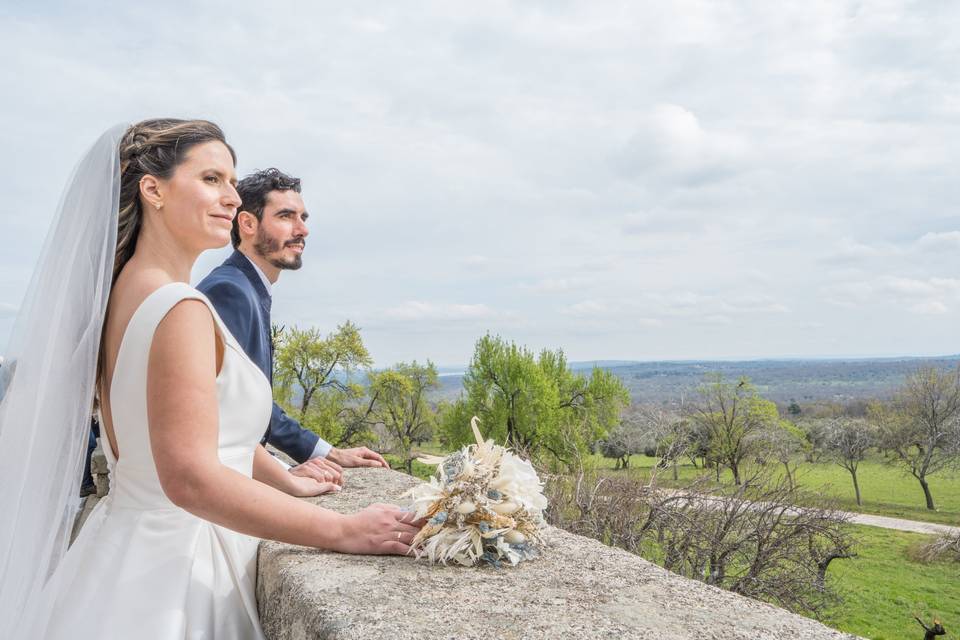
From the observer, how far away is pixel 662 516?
1531 centimetres

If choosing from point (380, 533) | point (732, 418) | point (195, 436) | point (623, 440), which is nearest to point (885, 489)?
point (732, 418)

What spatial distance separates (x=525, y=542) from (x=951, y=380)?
61660 mm

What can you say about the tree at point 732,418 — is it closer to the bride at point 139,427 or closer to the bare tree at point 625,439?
the bare tree at point 625,439

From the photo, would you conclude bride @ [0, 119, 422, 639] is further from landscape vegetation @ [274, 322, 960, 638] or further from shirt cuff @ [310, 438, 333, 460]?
landscape vegetation @ [274, 322, 960, 638]

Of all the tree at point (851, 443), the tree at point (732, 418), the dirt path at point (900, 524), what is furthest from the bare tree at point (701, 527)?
the tree at point (851, 443)

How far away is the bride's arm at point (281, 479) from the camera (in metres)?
2.71

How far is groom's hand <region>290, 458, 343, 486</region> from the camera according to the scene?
9.85 ft

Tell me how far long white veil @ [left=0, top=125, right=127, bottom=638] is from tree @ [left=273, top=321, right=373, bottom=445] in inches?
1437

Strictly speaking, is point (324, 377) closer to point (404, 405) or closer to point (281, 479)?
point (404, 405)

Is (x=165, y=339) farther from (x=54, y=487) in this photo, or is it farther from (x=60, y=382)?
(x=54, y=487)

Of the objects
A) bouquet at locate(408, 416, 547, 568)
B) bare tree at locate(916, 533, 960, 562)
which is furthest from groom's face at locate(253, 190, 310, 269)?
bare tree at locate(916, 533, 960, 562)

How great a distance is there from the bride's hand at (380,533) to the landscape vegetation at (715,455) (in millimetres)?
12559

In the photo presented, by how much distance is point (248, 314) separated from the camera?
3.02 metres

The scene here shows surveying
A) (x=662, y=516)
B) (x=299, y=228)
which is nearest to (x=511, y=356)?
(x=662, y=516)
